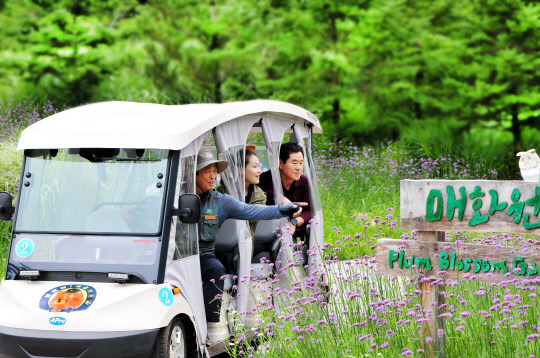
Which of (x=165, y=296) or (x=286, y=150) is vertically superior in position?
(x=286, y=150)

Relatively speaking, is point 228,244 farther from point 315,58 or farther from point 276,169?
point 315,58

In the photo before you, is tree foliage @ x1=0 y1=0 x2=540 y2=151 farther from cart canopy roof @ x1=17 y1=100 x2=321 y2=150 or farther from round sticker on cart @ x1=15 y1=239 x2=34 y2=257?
round sticker on cart @ x1=15 y1=239 x2=34 y2=257

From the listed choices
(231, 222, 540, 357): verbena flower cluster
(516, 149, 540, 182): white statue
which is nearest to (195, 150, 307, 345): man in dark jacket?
(231, 222, 540, 357): verbena flower cluster

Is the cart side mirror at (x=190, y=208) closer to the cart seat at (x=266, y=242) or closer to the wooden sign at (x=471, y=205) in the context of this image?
the wooden sign at (x=471, y=205)

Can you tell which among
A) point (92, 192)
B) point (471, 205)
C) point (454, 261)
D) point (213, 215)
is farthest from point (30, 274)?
point (471, 205)

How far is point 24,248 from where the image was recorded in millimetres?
5402

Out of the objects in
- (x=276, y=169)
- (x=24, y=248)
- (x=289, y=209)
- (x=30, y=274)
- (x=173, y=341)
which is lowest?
(x=173, y=341)

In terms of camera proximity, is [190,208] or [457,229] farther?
[190,208]

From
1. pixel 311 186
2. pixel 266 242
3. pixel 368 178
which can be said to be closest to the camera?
pixel 266 242

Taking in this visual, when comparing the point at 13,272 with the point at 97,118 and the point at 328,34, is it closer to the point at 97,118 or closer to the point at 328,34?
the point at 97,118

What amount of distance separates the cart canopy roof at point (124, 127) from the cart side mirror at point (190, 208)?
0.34 meters

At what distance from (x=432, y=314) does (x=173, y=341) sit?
1.67 m

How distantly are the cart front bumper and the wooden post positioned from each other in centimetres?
163

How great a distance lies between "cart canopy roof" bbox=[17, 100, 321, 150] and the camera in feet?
17.1
